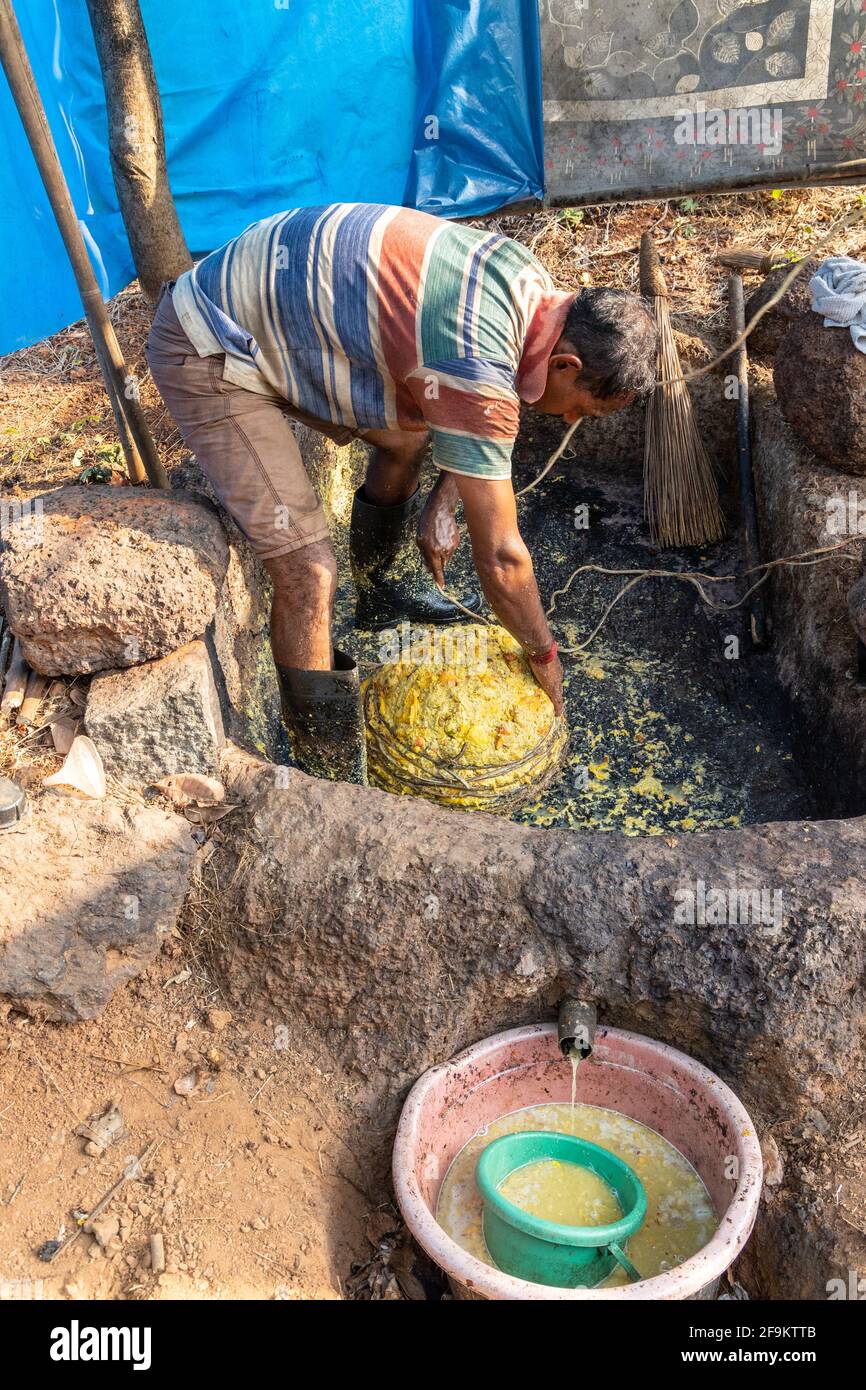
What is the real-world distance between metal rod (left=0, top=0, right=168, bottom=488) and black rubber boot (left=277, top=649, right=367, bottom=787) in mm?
830

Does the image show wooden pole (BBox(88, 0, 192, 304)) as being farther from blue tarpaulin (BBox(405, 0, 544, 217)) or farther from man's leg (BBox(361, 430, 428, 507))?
blue tarpaulin (BBox(405, 0, 544, 217))

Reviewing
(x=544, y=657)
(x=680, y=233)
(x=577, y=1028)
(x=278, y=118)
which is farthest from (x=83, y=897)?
(x=680, y=233)

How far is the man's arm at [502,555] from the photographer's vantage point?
2789 millimetres

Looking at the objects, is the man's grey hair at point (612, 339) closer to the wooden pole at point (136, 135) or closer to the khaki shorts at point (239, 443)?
the khaki shorts at point (239, 443)

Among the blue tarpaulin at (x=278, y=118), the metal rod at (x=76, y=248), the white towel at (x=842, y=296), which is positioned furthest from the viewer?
the blue tarpaulin at (x=278, y=118)

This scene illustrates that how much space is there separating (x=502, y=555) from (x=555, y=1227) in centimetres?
158

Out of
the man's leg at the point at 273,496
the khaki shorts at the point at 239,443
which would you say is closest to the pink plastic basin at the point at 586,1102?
the man's leg at the point at 273,496

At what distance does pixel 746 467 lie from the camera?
414 cm

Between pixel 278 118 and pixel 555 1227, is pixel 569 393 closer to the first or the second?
pixel 555 1227

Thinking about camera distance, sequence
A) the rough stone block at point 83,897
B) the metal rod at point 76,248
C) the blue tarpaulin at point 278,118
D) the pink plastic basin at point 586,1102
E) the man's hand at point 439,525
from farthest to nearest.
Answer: the blue tarpaulin at point 278,118
the man's hand at point 439,525
the metal rod at point 76,248
the rough stone block at point 83,897
the pink plastic basin at point 586,1102

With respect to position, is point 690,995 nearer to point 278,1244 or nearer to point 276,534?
point 278,1244

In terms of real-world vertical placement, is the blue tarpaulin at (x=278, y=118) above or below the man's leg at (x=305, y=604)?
above

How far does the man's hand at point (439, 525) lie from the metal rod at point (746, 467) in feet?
3.80

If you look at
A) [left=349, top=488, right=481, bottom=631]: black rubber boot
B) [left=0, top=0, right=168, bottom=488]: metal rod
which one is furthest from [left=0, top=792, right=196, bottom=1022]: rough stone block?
[left=349, top=488, right=481, bottom=631]: black rubber boot
